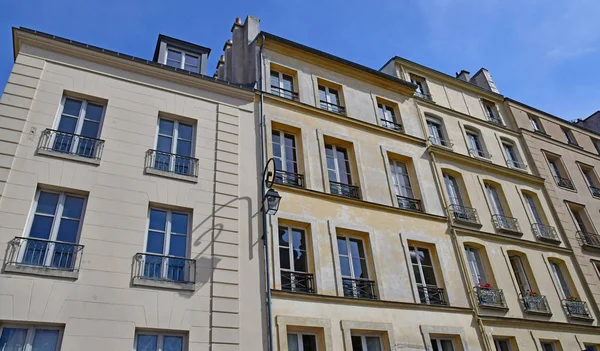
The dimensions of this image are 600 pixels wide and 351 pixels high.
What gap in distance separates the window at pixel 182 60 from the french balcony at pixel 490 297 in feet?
32.9

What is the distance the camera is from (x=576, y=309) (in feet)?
47.9

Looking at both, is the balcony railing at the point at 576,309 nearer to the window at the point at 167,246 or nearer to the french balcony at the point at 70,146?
the window at the point at 167,246

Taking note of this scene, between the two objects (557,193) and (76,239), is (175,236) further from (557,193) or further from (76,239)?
(557,193)

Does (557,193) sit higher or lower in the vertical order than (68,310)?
higher

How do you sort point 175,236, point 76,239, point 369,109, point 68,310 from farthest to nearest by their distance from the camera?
1. point 369,109
2. point 175,236
3. point 76,239
4. point 68,310

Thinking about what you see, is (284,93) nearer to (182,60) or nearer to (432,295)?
(182,60)

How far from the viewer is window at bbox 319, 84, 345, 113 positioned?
14438mm

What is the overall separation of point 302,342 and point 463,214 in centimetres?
742

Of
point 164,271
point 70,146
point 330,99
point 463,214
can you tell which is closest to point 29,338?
point 164,271

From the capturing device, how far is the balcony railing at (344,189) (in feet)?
41.0

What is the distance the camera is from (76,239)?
855 centimetres

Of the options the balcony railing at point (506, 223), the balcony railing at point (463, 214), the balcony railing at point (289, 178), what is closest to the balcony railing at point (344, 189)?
the balcony railing at point (289, 178)

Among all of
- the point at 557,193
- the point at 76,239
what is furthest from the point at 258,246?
the point at 557,193

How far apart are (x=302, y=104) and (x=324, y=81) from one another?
197cm
